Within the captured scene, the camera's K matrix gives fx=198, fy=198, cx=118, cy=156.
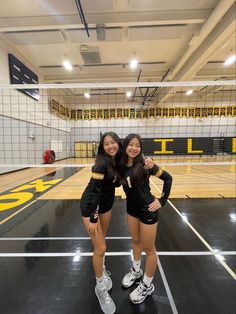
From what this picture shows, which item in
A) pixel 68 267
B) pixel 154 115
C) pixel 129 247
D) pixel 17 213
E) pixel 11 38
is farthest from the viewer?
pixel 154 115

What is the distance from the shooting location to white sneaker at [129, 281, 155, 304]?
4.98 ft

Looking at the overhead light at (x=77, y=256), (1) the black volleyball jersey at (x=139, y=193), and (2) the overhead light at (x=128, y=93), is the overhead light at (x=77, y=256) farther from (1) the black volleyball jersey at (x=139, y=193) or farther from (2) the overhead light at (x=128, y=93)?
(2) the overhead light at (x=128, y=93)

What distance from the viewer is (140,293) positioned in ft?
5.05

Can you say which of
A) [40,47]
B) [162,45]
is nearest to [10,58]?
[40,47]

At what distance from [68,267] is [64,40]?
7071mm

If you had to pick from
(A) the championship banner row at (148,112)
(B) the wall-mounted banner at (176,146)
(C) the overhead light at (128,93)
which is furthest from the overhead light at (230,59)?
(C) the overhead light at (128,93)

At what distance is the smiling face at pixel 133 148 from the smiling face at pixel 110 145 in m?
0.09

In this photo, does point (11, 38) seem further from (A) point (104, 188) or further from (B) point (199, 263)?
(B) point (199, 263)

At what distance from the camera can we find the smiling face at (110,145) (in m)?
1.45

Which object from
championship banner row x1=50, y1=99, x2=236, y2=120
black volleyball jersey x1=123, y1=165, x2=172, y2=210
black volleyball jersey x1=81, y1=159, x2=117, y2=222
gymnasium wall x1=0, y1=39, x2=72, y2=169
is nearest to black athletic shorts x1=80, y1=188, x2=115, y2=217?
black volleyball jersey x1=81, y1=159, x2=117, y2=222

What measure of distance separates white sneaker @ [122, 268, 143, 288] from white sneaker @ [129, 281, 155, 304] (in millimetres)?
120

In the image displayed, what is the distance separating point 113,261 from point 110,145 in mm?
1294

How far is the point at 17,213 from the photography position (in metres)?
3.31

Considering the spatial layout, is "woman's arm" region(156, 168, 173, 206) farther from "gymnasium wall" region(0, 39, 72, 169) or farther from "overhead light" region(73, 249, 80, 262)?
"gymnasium wall" region(0, 39, 72, 169)
